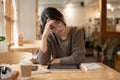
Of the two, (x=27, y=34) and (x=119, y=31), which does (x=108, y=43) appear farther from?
(x=27, y=34)

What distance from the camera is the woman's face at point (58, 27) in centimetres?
180

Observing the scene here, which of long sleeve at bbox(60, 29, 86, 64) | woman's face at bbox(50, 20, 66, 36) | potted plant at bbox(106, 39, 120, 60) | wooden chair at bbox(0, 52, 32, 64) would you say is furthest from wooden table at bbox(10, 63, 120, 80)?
potted plant at bbox(106, 39, 120, 60)

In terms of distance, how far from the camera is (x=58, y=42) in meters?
1.92

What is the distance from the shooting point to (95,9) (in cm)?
1164

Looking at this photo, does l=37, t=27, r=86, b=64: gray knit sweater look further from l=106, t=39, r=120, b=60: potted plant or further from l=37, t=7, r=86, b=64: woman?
l=106, t=39, r=120, b=60: potted plant

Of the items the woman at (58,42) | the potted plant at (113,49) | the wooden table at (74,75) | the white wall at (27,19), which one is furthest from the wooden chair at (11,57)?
the potted plant at (113,49)

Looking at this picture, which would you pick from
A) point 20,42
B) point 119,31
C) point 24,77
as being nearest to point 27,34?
point 20,42

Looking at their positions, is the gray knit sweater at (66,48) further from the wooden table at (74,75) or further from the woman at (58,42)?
the wooden table at (74,75)

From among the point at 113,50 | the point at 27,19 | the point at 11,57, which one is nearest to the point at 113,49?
the point at 113,50

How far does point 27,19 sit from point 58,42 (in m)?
3.44

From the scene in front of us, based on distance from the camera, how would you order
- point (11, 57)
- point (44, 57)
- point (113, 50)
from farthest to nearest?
point (113, 50), point (11, 57), point (44, 57)

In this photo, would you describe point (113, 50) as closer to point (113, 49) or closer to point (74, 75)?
point (113, 49)

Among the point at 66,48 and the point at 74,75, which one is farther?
the point at 66,48

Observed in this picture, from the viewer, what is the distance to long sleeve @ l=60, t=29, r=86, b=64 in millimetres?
1780
